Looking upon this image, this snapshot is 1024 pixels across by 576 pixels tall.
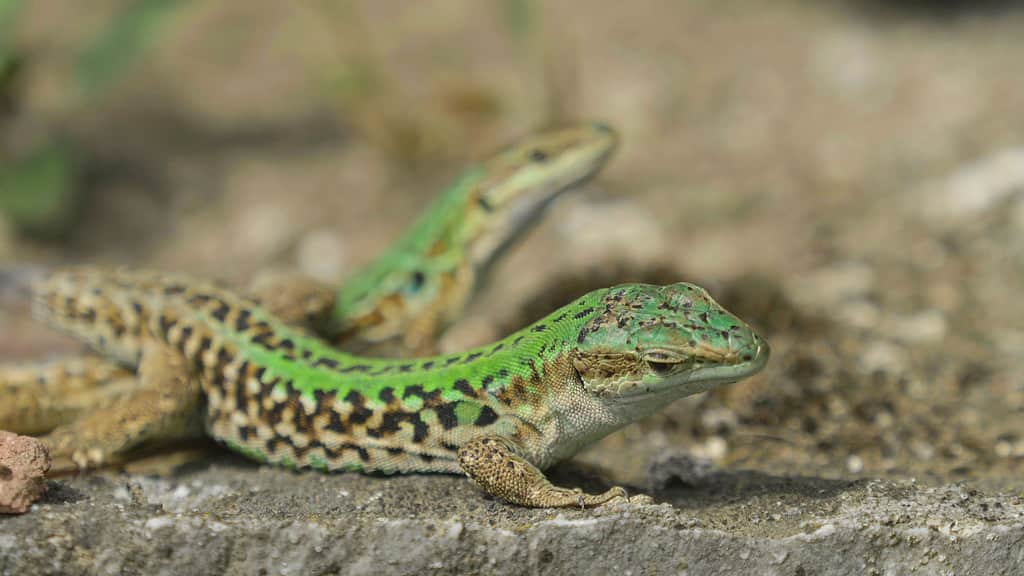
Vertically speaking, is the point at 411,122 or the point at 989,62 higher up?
the point at 411,122

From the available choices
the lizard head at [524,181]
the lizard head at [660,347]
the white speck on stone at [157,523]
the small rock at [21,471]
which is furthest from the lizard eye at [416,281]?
the white speck on stone at [157,523]

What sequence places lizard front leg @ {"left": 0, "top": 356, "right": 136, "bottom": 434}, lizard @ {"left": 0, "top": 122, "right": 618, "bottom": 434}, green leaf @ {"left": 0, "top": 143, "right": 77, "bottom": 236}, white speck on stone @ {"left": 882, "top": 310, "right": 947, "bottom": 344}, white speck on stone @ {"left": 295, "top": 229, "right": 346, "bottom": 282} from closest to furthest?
lizard front leg @ {"left": 0, "top": 356, "right": 136, "bottom": 434} → lizard @ {"left": 0, "top": 122, "right": 618, "bottom": 434} → white speck on stone @ {"left": 882, "top": 310, "right": 947, "bottom": 344} → white speck on stone @ {"left": 295, "top": 229, "right": 346, "bottom": 282} → green leaf @ {"left": 0, "top": 143, "right": 77, "bottom": 236}

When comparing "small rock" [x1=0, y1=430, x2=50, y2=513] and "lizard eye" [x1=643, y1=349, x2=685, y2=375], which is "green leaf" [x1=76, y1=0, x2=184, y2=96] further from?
"lizard eye" [x1=643, y1=349, x2=685, y2=375]

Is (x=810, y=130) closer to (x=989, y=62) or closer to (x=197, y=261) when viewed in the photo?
(x=989, y=62)

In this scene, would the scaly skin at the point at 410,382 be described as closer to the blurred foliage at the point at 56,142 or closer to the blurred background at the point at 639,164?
the blurred background at the point at 639,164

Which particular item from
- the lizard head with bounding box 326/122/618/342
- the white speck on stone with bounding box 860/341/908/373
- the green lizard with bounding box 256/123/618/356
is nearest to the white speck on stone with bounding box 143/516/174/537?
the green lizard with bounding box 256/123/618/356

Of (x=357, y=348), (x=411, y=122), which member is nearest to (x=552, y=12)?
(x=411, y=122)
